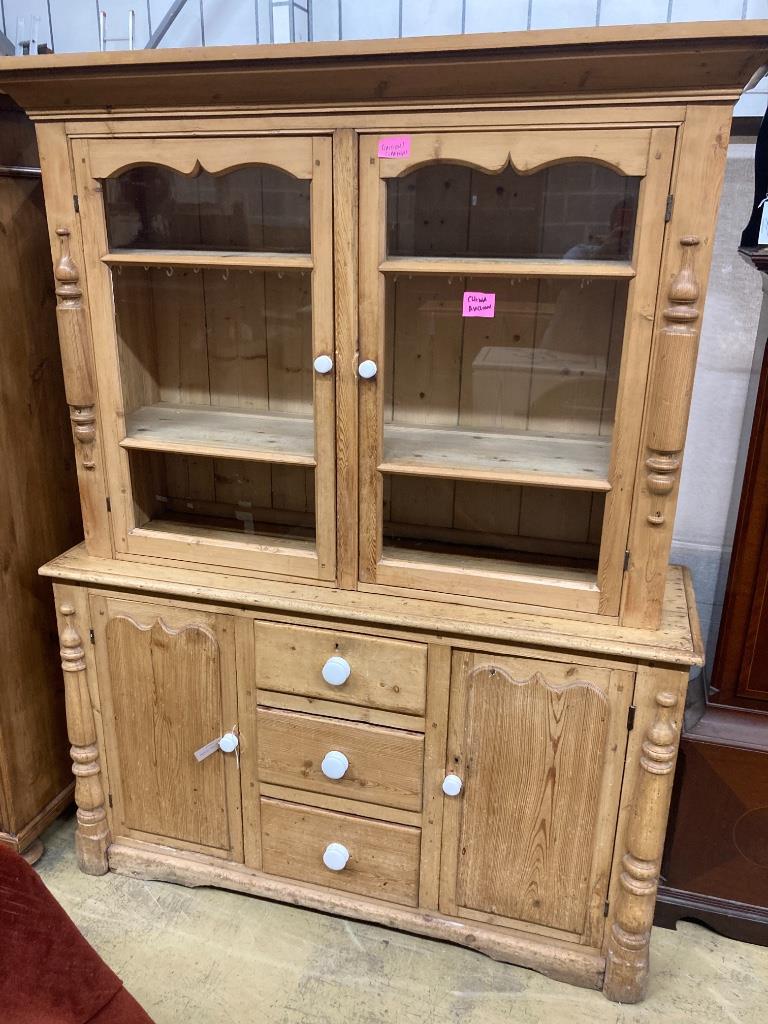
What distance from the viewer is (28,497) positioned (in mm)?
1817

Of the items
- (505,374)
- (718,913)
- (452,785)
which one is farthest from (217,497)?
(718,913)

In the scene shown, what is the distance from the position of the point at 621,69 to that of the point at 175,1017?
183cm

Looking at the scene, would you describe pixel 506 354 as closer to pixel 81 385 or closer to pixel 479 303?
pixel 479 303

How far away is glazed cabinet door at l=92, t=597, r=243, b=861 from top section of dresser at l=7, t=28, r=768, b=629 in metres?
0.14

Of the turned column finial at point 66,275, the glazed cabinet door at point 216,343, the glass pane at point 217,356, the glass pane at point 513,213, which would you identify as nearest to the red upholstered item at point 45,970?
the glazed cabinet door at point 216,343

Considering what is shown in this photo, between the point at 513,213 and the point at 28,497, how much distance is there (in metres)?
1.20

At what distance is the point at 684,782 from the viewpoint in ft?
5.54

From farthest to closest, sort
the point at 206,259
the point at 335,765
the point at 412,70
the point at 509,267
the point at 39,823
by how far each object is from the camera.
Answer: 1. the point at 39,823
2. the point at 335,765
3. the point at 206,259
4. the point at 509,267
5. the point at 412,70

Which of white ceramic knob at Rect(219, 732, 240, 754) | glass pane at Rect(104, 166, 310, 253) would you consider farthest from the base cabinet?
glass pane at Rect(104, 166, 310, 253)

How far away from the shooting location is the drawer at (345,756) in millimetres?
1646

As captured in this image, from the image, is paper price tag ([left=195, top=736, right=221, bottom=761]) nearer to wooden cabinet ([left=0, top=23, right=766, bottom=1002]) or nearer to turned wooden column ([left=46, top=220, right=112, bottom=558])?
wooden cabinet ([left=0, top=23, right=766, bottom=1002])

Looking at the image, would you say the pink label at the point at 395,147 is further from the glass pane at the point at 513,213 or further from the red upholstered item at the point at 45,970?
the red upholstered item at the point at 45,970

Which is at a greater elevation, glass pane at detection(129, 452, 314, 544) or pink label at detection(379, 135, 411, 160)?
pink label at detection(379, 135, 411, 160)

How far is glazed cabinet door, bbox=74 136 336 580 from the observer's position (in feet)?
4.80
